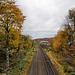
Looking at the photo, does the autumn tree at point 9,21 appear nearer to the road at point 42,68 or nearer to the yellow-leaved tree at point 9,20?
the yellow-leaved tree at point 9,20

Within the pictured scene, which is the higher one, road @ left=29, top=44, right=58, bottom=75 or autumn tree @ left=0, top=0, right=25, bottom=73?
autumn tree @ left=0, top=0, right=25, bottom=73

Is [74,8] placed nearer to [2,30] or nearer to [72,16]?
[72,16]

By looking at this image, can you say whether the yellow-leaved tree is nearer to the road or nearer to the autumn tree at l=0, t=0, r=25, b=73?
the autumn tree at l=0, t=0, r=25, b=73

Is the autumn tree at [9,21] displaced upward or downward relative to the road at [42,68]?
upward

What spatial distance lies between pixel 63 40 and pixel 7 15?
17.5m

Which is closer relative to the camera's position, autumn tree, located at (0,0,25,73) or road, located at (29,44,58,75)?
autumn tree, located at (0,0,25,73)

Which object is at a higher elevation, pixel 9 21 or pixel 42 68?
pixel 9 21

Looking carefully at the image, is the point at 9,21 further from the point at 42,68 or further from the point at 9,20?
the point at 42,68

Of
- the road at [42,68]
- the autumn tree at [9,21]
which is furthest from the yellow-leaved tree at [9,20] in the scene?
the road at [42,68]

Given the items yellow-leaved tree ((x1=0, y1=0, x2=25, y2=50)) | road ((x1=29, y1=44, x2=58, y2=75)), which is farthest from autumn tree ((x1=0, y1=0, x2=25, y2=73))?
road ((x1=29, y1=44, x2=58, y2=75))

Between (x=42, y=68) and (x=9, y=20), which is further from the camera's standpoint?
(x=42, y=68)

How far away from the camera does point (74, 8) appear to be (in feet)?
55.9

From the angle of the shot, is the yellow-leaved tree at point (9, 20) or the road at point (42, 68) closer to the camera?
the yellow-leaved tree at point (9, 20)

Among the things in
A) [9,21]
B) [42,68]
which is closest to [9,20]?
[9,21]
